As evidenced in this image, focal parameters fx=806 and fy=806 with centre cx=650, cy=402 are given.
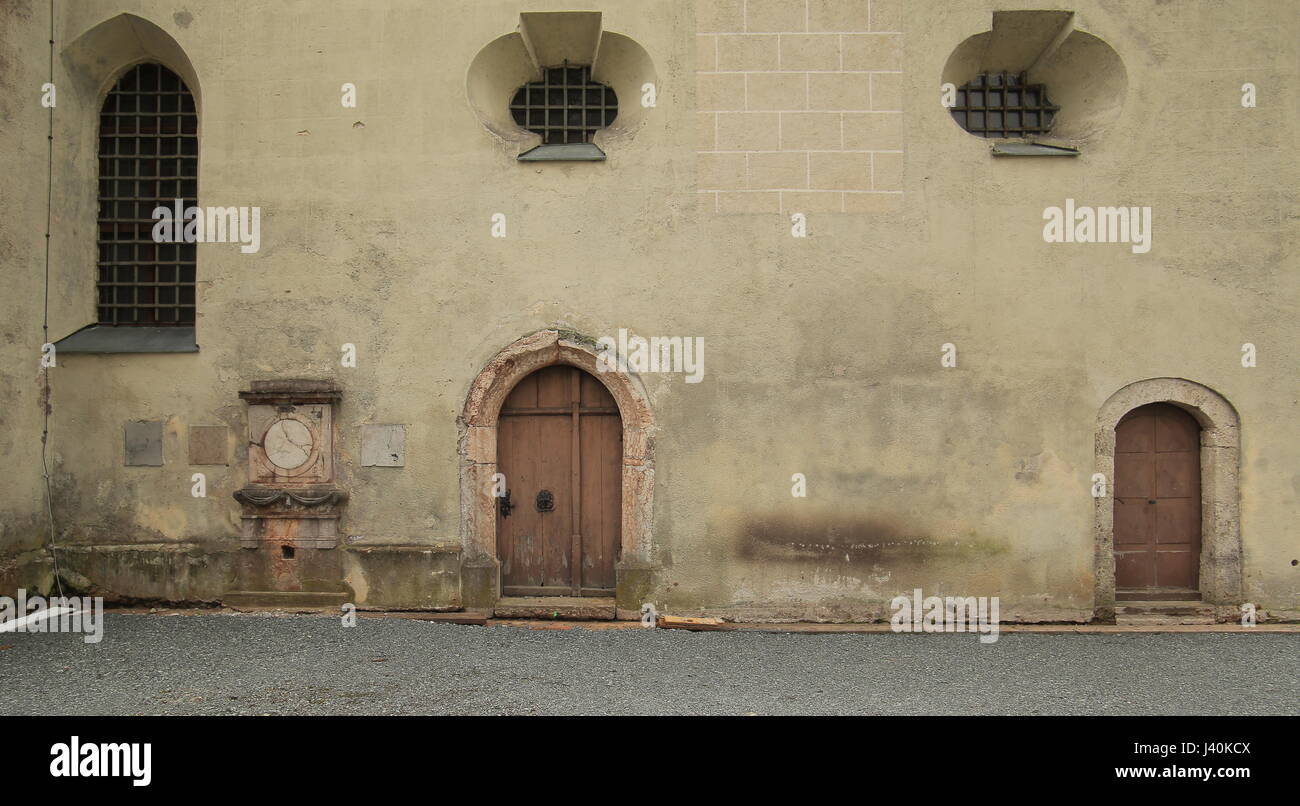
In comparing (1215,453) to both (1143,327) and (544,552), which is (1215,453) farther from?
(544,552)

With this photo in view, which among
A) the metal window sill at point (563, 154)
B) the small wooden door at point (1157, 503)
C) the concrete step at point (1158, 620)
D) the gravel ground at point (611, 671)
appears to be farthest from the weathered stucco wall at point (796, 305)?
the gravel ground at point (611, 671)

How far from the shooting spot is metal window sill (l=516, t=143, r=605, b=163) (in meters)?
7.09

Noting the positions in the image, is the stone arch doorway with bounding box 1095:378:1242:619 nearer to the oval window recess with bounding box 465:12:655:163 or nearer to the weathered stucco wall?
the weathered stucco wall

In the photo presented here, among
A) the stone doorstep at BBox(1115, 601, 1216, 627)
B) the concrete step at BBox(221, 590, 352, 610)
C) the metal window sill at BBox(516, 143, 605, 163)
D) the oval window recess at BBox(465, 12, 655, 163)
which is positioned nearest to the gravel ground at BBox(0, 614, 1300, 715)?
the concrete step at BBox(221, 590, 352, 610)

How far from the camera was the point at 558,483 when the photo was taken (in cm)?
733

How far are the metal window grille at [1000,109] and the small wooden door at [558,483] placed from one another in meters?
4.27

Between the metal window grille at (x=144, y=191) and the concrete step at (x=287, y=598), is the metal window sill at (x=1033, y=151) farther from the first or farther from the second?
the metal window grille at (x=144, y=191)

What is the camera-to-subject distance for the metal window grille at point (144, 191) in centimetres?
759

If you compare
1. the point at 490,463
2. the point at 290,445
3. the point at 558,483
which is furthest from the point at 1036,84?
the point at 290,445

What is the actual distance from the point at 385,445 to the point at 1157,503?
693 centimetres

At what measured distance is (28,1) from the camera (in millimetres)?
7078

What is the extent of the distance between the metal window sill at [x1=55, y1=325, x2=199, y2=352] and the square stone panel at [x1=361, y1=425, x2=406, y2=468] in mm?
1756

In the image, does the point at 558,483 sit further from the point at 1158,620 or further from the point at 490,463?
the point at 1158,620

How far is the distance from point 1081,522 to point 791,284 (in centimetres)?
328
